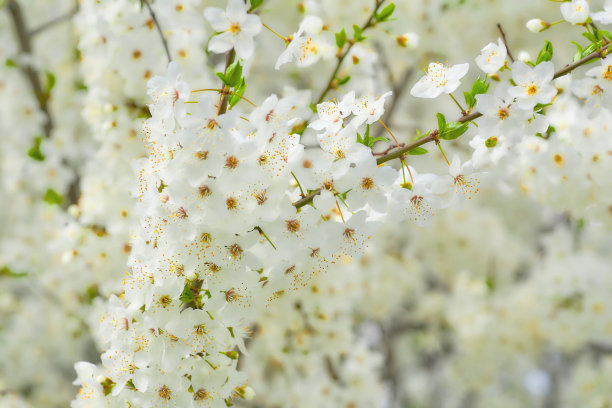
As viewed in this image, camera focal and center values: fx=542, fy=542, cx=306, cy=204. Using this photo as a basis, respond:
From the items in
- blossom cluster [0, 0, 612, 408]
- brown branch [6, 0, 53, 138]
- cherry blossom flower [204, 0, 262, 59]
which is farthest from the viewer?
brown branch [6, 0, 53, 138]

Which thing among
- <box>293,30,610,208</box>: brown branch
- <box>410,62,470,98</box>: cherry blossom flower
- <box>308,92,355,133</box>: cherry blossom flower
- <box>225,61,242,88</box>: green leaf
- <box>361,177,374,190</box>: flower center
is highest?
<box>225,61,242,88</box>: green leaf

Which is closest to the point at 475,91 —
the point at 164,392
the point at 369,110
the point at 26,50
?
the point at 369,110

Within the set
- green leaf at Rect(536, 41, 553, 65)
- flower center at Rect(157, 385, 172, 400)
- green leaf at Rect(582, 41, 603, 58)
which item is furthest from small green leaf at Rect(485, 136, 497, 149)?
flower center at Rect(157, 385, 172, 400)

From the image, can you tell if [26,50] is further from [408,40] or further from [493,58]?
[493,58]

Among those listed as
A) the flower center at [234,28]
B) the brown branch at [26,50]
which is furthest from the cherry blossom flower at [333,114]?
the brown branch at [26,50]

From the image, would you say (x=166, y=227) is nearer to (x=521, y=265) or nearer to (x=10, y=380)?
(x=10, y=380)

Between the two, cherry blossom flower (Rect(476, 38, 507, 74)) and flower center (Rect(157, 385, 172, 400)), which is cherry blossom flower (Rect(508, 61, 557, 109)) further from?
flower center (Rect(157, 385, 172, 400))

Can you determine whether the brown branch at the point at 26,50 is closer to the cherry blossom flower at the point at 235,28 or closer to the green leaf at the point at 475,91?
the cherry blossom flower at the point at 235,28
